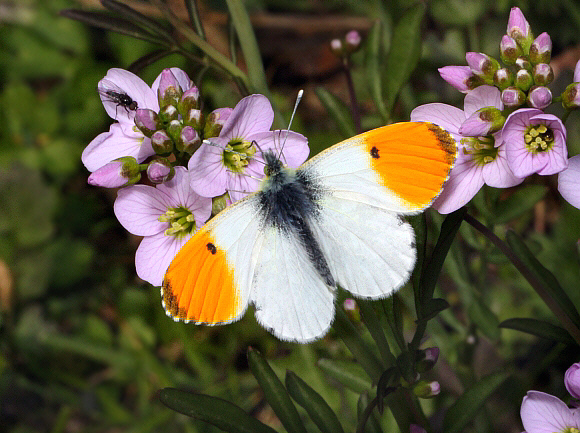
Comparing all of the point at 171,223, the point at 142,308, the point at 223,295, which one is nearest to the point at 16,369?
the point at 142,308

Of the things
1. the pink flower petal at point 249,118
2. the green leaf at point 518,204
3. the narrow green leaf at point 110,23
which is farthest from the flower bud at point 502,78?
the narrow green leaf at point 110,23

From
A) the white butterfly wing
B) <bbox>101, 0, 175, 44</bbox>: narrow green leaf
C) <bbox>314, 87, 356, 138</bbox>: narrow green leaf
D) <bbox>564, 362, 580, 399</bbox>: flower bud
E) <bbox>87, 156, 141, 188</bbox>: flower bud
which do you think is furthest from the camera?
<bbox>314, 87, 356, 138</bbox>: narrow green leaf

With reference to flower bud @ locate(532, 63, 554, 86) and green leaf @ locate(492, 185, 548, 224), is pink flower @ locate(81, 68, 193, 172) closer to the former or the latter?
flower bud @ locate(532, 63, 554, 86)

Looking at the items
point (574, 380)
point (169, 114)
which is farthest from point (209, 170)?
point (574, 380)

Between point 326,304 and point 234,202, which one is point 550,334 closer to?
point 326,304

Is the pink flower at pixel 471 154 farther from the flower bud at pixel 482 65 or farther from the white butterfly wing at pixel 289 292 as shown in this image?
the white butterfly wing at pixel 289 292

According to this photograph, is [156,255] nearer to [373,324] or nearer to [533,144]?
[373,324]

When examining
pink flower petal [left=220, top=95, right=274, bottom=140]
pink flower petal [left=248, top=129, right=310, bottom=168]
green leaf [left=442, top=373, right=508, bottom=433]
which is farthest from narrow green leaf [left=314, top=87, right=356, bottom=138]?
green leaf [left=442, top=373, right=508, bottom=433]
